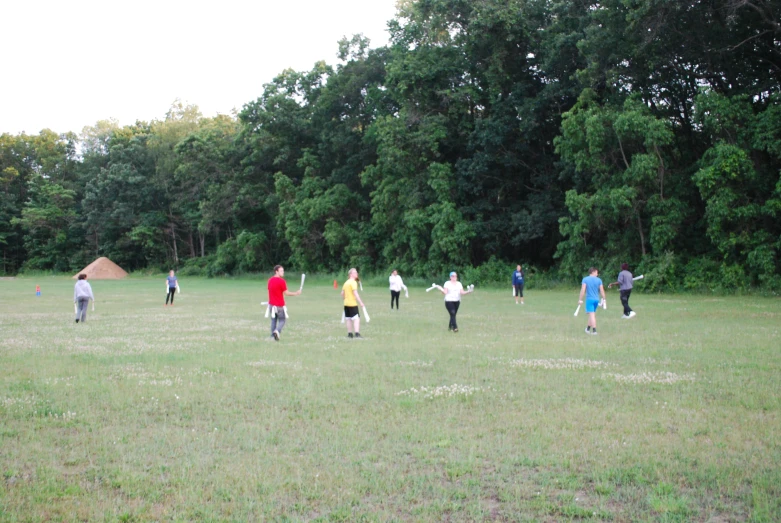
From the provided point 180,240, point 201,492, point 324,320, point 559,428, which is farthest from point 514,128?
point 180,240

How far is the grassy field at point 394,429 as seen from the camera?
18.9 feet

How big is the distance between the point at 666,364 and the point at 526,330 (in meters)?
6.71

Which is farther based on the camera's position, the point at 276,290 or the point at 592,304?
the point at 592,304

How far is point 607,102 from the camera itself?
132ft

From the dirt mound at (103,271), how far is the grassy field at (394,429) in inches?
2704

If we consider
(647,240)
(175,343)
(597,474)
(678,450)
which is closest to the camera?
(597,474)

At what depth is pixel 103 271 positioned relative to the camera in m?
80.8

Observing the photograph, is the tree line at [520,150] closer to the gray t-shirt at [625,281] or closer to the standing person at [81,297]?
the gray t-shirt at [625,281]

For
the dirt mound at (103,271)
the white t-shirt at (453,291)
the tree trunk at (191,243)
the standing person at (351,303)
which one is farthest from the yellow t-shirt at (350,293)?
the tree trunk at (191,243)

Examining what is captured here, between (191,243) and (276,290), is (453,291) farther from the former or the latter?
(191,243)

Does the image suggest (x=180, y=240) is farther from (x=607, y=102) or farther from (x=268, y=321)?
(x=268, y=321)

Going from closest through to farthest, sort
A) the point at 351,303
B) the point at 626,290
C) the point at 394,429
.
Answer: the point at 394,429 < the point at 351,303 < the point at 626,290

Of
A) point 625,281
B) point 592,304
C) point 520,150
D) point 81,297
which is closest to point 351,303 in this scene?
point 592,304

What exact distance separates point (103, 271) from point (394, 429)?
8036 cm
